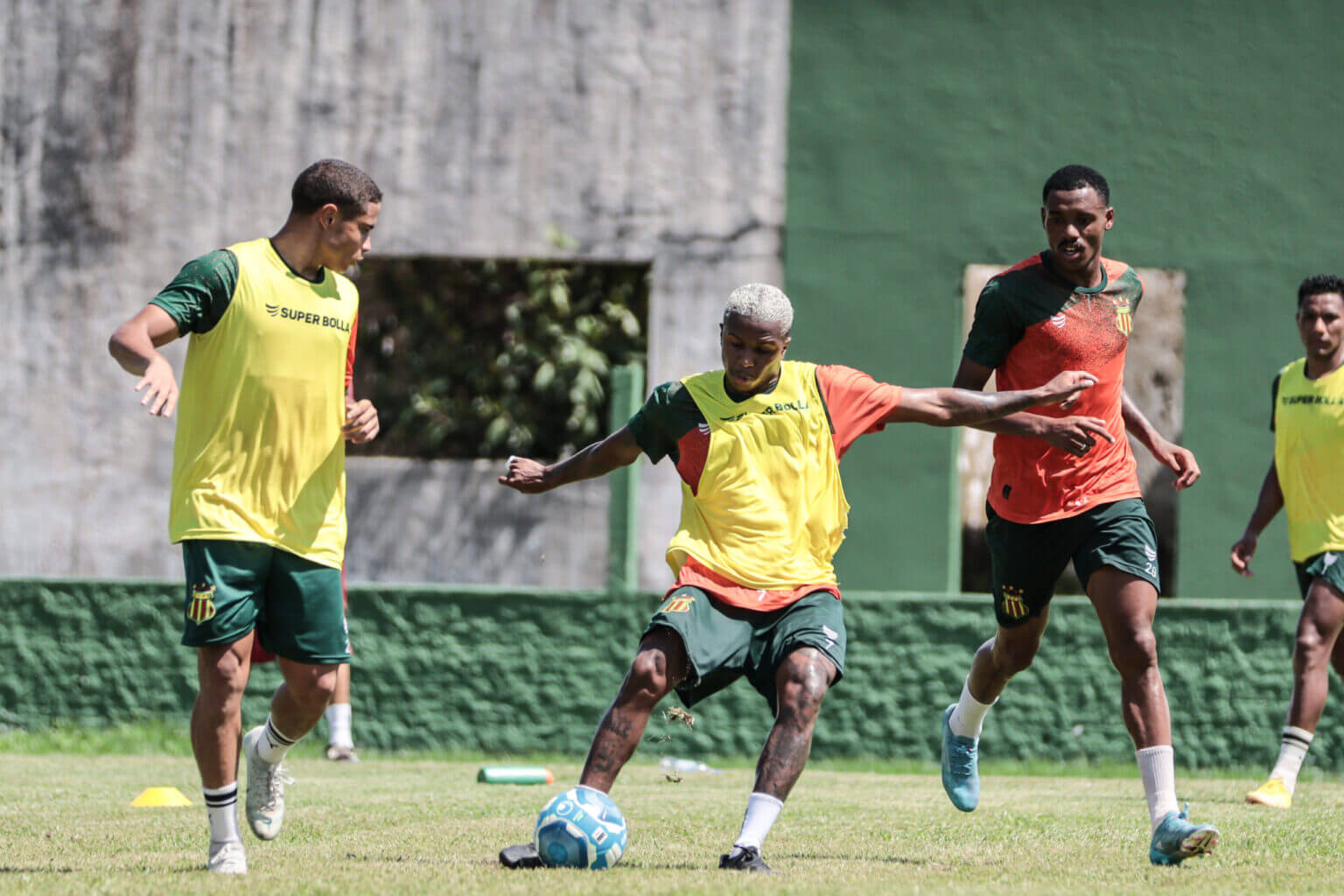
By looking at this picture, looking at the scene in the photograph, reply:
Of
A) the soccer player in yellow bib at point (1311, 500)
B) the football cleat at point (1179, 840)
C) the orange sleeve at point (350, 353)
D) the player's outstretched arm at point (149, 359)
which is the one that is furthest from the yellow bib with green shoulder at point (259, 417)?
the soccer player in yellow bib at point (1311, 500)

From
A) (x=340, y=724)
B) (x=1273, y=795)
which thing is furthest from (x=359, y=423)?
(x=340, y=724)

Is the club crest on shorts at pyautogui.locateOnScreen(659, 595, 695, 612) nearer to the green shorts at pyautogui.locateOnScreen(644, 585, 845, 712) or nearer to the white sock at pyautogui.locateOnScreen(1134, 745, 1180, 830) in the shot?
the green shorts at pyautogui.locateOnScreen(644, 585, 845, 712)

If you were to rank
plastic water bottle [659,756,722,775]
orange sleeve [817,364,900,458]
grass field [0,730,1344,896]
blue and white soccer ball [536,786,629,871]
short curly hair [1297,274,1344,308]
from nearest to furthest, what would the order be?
grass field [0,730,1344,896] → blue and white soccer ball [536,786,629,871] → orange sleeve [817,364,900,458] → short curly hair [1297,274,1344,308] → plastic water bottle [659,756,722,775]

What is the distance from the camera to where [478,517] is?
40.3ft

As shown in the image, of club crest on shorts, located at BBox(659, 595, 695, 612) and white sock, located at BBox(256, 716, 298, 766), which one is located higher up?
club crest on shorts, located at BBox(659, 595, 695, 612)

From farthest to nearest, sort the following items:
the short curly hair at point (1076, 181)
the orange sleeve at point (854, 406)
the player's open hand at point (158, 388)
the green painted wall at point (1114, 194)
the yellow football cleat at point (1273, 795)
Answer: the green painted wall at point (1114, 194)
the yellow football cleat at point (1273, 795)
the short curly hair at point (1076, 181)
the orange sleeve at point (854, 406)
the player's open hand at point (158, 388)

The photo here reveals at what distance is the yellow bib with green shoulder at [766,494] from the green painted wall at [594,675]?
5.58 metres

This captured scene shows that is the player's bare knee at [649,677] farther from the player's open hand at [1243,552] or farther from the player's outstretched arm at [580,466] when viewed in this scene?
the player's open hand at [1243,552]

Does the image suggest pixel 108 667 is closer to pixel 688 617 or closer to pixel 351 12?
pixel 351 12

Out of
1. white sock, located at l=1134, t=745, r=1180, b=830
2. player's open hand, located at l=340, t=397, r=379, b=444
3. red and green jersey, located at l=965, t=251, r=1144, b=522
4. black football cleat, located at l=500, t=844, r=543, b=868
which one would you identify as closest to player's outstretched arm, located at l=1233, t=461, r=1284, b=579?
red and green jersey, located at l=965, t=251, r=1144, b=522

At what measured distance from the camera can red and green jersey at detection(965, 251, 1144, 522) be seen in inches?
257

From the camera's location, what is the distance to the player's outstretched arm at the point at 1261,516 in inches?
358

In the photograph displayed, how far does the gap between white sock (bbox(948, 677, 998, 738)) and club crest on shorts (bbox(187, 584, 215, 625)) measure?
3.28 meters

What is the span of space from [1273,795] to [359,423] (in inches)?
196
